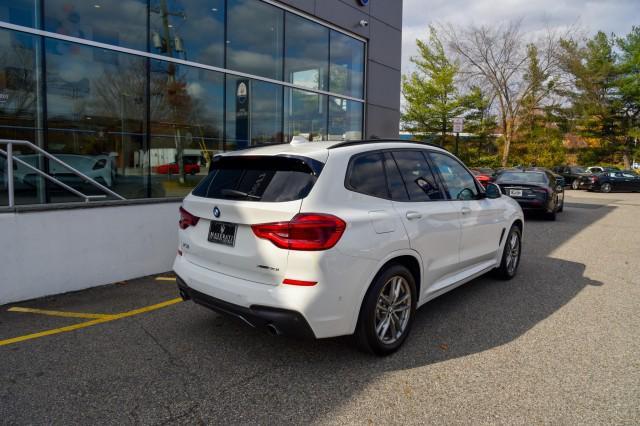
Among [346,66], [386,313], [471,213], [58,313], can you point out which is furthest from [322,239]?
[346,66]

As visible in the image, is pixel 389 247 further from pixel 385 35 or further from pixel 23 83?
pixel 385 35

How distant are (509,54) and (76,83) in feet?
140

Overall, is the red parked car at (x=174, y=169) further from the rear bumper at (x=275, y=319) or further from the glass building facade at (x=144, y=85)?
the rear bumper at (x=275, y=319)

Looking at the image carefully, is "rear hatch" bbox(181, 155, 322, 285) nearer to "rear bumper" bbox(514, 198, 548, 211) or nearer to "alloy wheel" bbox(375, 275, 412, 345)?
"alloy wheel" bbox(375, 275, 412, 345)

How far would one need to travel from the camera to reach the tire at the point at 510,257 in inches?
237

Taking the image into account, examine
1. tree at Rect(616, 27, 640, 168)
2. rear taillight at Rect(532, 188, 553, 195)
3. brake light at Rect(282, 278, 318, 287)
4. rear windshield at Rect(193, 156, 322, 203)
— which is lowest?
brake light at Rect(282, 278, 318, 287)

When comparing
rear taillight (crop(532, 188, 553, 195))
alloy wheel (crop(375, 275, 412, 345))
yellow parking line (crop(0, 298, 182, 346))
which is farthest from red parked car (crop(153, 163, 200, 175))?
rear taillight (crop(532, 188, 553, 195))

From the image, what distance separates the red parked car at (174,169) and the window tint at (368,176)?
17.8 feet

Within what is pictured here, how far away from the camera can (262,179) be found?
353 cm

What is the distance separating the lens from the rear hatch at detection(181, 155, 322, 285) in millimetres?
3230

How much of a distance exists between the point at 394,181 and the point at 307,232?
120 centimetres

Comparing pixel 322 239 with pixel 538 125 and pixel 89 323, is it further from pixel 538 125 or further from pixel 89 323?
pixel 538 125

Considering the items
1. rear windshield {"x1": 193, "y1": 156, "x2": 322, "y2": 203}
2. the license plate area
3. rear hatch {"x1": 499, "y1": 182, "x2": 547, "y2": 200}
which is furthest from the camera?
rear hatch {"x1": 499, "y1": 182, "x2": 547, "y2": 200}

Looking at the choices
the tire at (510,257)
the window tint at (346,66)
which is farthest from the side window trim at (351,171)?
the window tint at (346,66)
